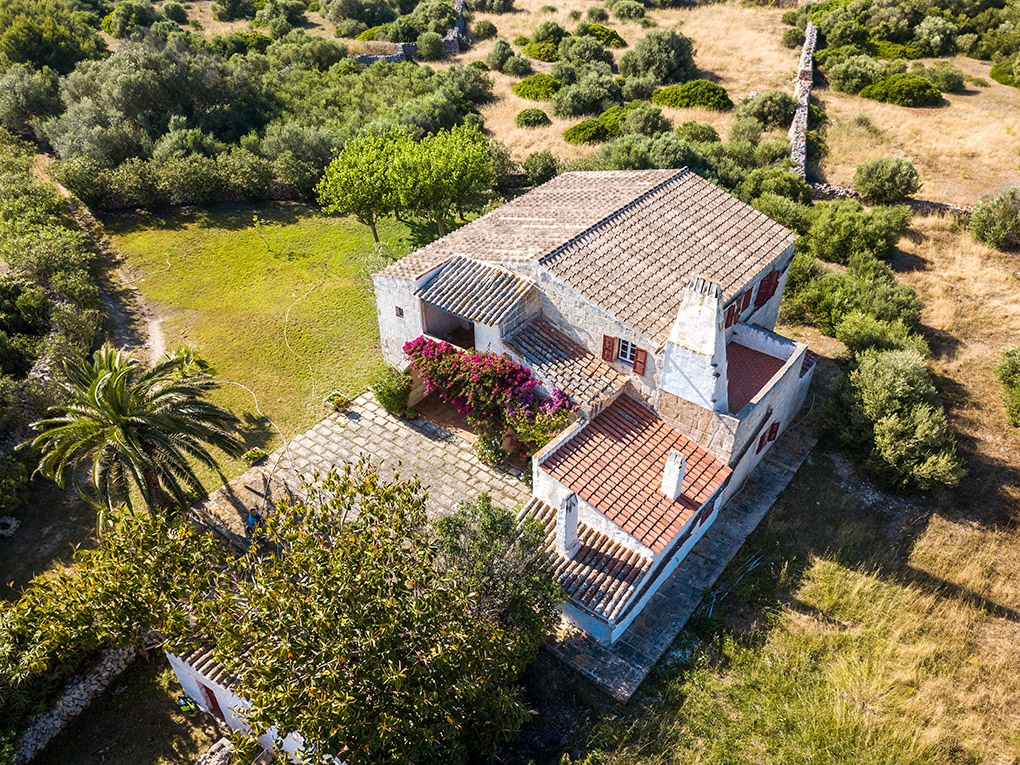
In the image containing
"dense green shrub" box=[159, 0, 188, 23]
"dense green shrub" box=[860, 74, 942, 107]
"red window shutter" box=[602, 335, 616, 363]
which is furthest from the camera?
"dense green shrub" box=[159, 0, 188, 23]

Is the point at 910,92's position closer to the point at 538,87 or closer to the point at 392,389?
the point at 538,87

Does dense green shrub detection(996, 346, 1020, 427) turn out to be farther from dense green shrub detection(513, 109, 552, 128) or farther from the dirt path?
the dirt path

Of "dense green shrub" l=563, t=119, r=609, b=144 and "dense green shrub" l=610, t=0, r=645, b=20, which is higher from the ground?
"dense green shrub" l=610, t=0, r=645, b=20

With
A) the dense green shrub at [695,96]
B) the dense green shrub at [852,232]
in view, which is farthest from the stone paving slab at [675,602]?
the dense green shrub at [695,96]

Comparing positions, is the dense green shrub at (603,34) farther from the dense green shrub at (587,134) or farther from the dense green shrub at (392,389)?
the dense green shrub at (392,389)

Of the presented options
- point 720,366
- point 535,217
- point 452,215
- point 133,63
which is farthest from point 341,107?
point 720,366

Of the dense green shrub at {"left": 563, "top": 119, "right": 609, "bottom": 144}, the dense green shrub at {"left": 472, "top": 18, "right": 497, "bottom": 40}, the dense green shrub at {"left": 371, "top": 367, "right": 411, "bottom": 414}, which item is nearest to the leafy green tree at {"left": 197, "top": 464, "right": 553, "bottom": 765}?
the dense green shrub at {"left": 371, "top": 367, "right": 411, "bottom": 414}

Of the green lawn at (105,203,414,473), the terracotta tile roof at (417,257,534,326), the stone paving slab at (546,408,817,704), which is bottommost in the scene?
the stone paving slab at (546,408,817,704)
